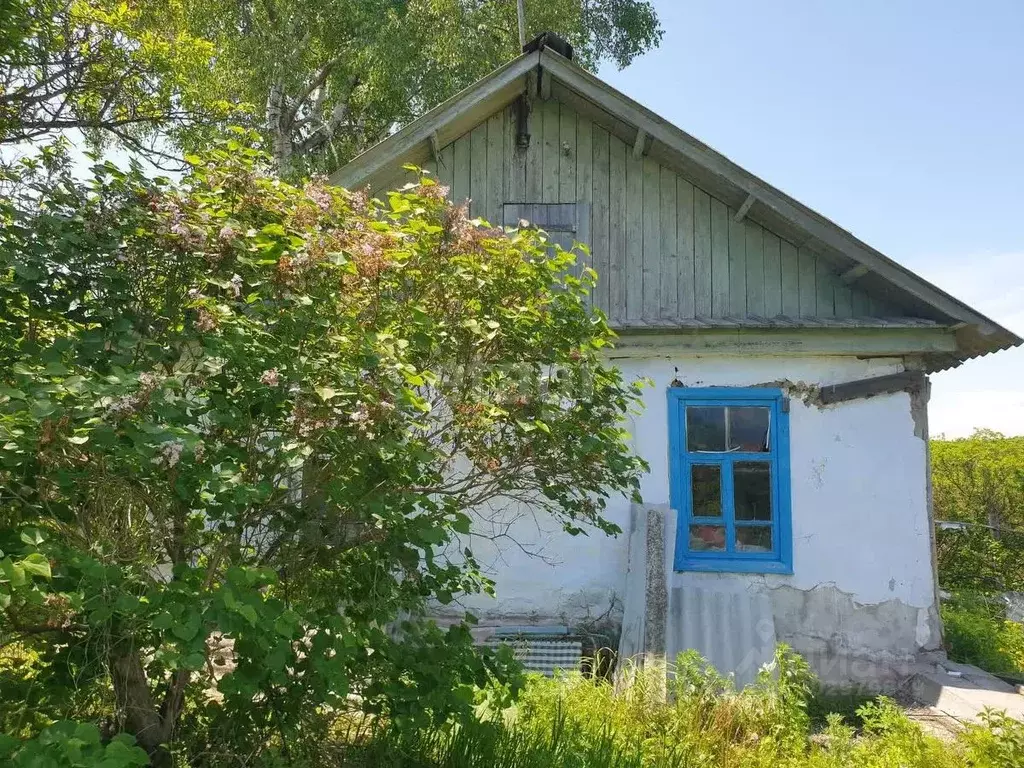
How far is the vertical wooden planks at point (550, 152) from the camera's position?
739 cm

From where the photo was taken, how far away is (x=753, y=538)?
6438 mm

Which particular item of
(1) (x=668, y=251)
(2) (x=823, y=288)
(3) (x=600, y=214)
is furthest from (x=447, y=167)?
(2) (x=823, y=288)

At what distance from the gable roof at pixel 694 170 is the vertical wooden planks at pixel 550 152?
17cm

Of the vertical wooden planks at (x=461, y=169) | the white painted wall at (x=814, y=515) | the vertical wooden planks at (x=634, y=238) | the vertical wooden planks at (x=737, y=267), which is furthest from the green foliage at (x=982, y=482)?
the vertical wooden planks at (x=461, y=169)

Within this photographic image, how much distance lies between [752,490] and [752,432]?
0.50 m

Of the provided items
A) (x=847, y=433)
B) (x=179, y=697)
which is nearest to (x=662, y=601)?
(x=847, y=433)

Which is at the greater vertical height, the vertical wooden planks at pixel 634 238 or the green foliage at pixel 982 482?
the vertical wooden planks at pixel 634 238

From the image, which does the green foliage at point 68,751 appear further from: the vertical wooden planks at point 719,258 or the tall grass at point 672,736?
the vertical wooden planks at point 719,258

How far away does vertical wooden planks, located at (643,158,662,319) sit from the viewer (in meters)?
7.03

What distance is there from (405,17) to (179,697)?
14.3m

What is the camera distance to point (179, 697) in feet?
10.9

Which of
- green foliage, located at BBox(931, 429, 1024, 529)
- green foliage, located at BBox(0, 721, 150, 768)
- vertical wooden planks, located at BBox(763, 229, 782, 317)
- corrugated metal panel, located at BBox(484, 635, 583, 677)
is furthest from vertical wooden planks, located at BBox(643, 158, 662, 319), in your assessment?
green foliage, located at BBox(931, 429, 1024, 529)

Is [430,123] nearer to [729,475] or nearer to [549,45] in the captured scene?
[549,45]

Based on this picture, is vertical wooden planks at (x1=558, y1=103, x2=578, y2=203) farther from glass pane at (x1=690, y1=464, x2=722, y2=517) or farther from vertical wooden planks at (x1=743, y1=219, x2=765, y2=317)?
glass pane at (x1=690, y1=464, x2=722, y2=517)
